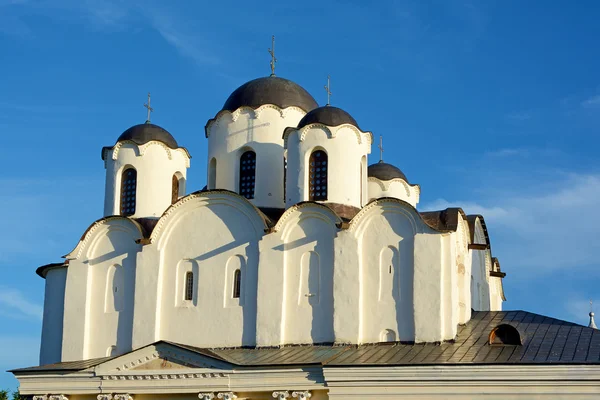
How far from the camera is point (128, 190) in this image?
2439cm

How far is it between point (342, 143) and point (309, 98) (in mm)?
3522

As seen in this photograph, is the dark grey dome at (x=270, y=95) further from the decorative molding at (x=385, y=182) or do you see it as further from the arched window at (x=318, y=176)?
the decorative molding at (x=385, y=182)

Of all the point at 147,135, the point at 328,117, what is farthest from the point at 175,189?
the point at 328,117

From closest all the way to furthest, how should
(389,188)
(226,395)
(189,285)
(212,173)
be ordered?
1. (226,395)
2. (189,285)
3. (212,173)
4. (389,188)

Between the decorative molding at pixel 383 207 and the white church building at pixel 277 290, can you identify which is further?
the decorative molding at pixel 383 207

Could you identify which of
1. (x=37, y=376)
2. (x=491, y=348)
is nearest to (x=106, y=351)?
(x=37, y=376)

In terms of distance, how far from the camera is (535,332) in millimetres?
20109

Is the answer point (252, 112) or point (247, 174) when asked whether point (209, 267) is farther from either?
point (252, 112)

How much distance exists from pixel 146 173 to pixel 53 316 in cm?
412

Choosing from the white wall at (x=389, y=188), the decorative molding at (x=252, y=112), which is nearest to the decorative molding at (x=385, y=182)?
the white wall at (x=389, y=188)

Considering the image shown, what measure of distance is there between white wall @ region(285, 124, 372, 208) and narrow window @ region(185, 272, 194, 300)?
2.78m

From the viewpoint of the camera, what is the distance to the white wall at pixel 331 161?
74.2 feet

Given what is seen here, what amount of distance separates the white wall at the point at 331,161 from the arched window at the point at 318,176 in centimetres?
13

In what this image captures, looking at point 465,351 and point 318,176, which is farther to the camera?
point 318,176
